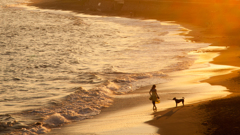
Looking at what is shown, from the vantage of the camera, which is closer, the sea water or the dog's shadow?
the dog's shadow

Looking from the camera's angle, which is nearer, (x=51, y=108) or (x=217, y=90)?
(x=51, y=108)

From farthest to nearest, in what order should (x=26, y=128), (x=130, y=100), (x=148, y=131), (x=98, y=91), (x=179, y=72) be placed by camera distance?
(x=179, y=72) < (x=98, y=91) < (x=130, y=100) < (x=26, y=128) < (x=148, y=131)

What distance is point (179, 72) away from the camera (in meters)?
23.0

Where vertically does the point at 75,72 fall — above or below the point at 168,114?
above

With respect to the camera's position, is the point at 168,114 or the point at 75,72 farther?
the point at 75,72

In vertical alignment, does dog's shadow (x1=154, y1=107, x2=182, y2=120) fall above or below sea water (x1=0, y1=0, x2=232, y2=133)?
below

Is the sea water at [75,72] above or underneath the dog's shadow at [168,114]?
above

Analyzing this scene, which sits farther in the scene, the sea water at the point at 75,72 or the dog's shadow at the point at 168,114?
the sea water at the point at 75,72

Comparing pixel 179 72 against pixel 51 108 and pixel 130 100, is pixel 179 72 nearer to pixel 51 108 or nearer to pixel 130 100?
pixel 130 100

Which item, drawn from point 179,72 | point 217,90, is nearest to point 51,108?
point 217,90

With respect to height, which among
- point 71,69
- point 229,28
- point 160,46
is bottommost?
point 71,69

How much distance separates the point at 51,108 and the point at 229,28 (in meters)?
39.0

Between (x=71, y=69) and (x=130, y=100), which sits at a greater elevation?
(x=71, y=69)

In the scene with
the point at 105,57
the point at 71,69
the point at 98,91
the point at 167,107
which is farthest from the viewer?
the point at 105,57
